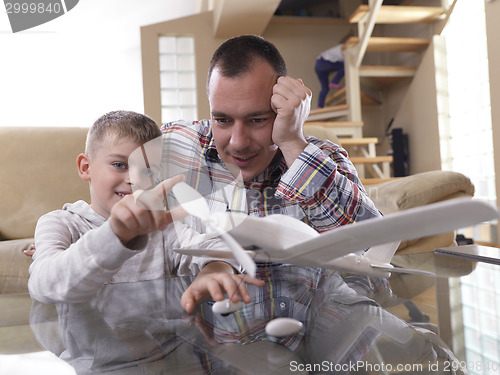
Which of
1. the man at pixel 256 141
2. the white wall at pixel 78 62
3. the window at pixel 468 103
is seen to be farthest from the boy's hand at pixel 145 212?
the white wall at pixel 78 62

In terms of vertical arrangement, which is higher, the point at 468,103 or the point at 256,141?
the point at 468,103

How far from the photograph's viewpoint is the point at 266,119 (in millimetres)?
687

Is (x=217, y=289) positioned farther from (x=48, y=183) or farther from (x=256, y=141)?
(x=48, y=183)

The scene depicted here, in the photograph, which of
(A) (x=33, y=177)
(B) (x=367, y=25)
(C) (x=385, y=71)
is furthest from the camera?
(C) (x=385, y=71)

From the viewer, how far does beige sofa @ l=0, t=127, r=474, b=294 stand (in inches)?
66.1

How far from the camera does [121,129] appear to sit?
79cm

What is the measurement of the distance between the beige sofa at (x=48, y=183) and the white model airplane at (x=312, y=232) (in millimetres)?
1324

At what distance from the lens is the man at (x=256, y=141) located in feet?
2.17

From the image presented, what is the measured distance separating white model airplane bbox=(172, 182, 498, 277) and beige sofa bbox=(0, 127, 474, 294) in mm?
1324

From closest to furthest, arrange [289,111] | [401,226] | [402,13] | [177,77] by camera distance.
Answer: [401,226] → [289,111] → [402,13] → [177,77]

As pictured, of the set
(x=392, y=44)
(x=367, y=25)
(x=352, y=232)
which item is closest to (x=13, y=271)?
(x=352, y=232)

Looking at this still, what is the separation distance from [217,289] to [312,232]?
0.40 feet

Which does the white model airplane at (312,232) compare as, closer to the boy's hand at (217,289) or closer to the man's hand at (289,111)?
the boy's hand at (217,289)

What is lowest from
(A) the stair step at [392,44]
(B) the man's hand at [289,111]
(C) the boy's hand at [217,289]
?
(C) the boy's hand at [217,289]
